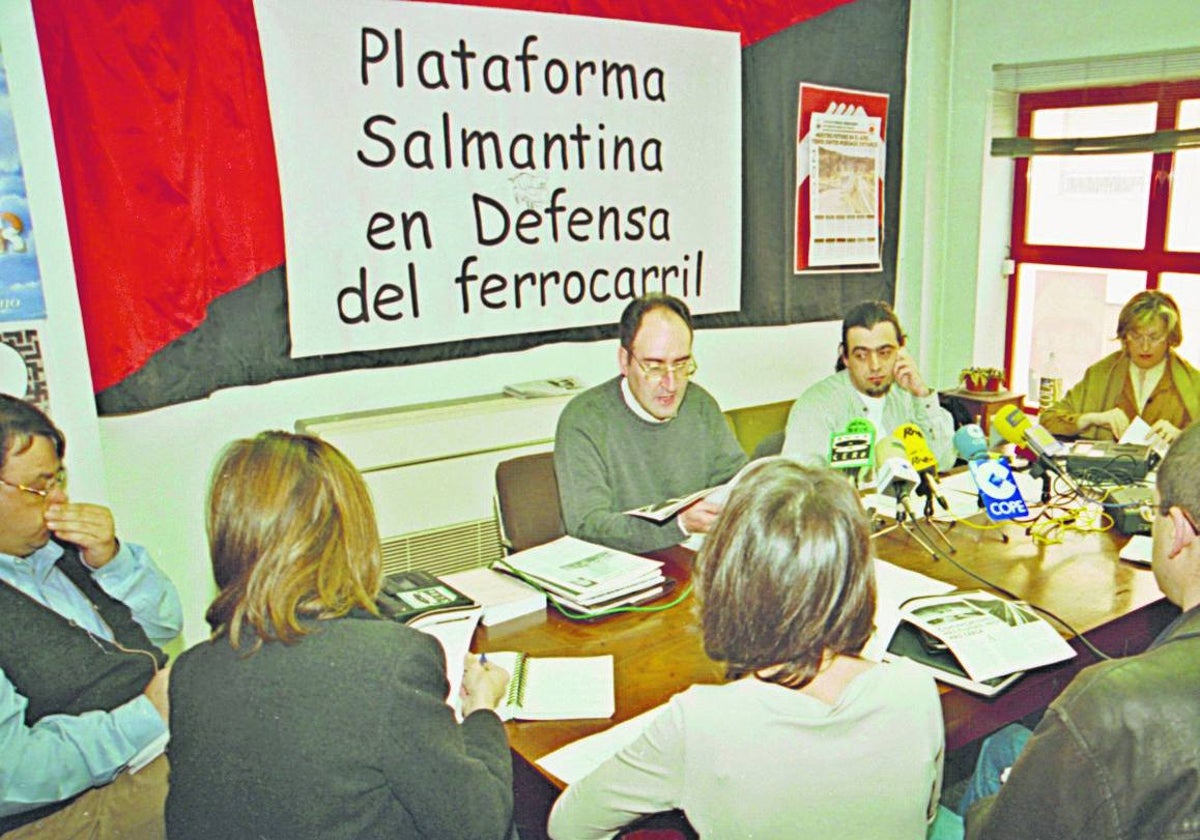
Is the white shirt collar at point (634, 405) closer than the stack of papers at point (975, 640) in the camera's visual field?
No

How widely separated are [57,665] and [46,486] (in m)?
0.34

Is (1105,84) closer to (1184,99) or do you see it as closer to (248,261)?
(1184,99)

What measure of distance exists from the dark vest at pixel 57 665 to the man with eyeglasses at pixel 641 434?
1.10 metres

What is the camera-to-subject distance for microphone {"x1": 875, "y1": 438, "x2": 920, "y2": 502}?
2389mm

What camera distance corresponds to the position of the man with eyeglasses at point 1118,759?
1127 millimetres

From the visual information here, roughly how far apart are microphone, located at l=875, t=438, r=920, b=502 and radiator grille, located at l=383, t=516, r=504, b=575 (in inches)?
51.0

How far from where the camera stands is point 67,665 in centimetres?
170

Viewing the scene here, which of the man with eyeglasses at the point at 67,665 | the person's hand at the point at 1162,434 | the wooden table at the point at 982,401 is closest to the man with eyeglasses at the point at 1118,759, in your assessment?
the man with eyeglasses at the point at 67,665

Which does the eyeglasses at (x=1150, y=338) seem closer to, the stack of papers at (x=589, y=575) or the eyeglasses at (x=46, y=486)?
the stack of papers at (x=589, y=575)

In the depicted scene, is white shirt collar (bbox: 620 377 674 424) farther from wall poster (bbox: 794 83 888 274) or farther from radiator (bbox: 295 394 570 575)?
wall poster (bbox: 794 83 888 274)

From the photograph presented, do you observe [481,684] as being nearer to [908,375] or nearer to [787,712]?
[787,712]

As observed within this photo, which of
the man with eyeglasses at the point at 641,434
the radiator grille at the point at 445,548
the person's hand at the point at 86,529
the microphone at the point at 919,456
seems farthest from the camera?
the radiator grille at the point at 445,548

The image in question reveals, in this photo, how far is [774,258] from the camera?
4.19 m

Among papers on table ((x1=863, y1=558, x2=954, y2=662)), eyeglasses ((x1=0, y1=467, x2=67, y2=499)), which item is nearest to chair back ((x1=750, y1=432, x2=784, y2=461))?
papers on table ((x1=863, y1=558, x2=954, y2=662))
